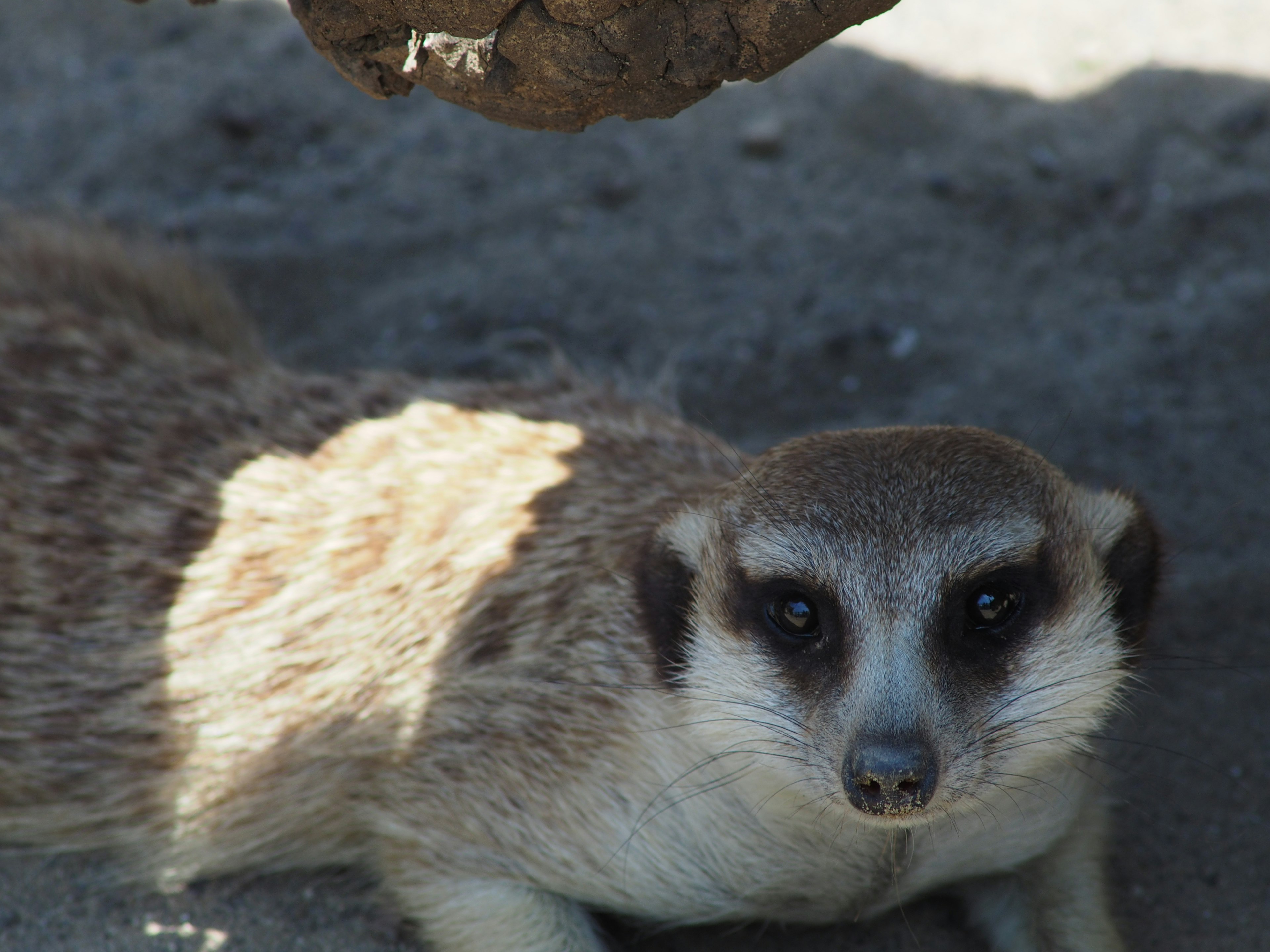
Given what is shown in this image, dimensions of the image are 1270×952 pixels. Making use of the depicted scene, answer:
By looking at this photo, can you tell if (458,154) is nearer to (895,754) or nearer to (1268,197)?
(1268,197)

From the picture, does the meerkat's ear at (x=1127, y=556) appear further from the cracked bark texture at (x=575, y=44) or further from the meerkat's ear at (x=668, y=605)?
the cracked bark texture at (x=575, y=44)

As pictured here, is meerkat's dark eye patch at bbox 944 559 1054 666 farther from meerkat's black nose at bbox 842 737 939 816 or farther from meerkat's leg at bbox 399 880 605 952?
meerkat's leg at bbox 399 880 605 952

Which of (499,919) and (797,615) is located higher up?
(797,615)

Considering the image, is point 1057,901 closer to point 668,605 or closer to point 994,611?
point 994,611

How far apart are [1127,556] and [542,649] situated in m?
1.20

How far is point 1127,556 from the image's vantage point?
2.36 m

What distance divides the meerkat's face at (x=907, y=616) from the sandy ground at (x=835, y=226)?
1.06m

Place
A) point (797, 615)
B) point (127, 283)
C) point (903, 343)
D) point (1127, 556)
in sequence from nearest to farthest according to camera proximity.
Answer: point (797, 615) → point (1127, 556) → point (127, 283) → point (903, 343)

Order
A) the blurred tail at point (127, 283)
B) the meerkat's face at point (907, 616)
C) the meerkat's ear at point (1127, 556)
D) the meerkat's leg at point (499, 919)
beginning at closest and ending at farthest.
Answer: the meerkat's face at point (907, 616) → the meerkat's ear at point (1127, 556) → the meerkat's leg at point (499, 919) → the blurred tail at point (127, 283)

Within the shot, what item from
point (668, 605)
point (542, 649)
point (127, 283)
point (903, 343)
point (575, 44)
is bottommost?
point (903, 343)

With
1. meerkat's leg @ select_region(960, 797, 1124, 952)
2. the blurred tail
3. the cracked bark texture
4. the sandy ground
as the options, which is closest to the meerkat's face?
meerkat's leg @ select_region(960, 797, 1124, 952)

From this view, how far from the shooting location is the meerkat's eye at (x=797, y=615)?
2.19 metres

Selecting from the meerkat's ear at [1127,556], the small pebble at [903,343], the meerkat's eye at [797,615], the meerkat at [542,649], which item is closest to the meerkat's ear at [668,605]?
the meerkat at [542,649]

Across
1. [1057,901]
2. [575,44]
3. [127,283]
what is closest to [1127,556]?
[1057,901]
